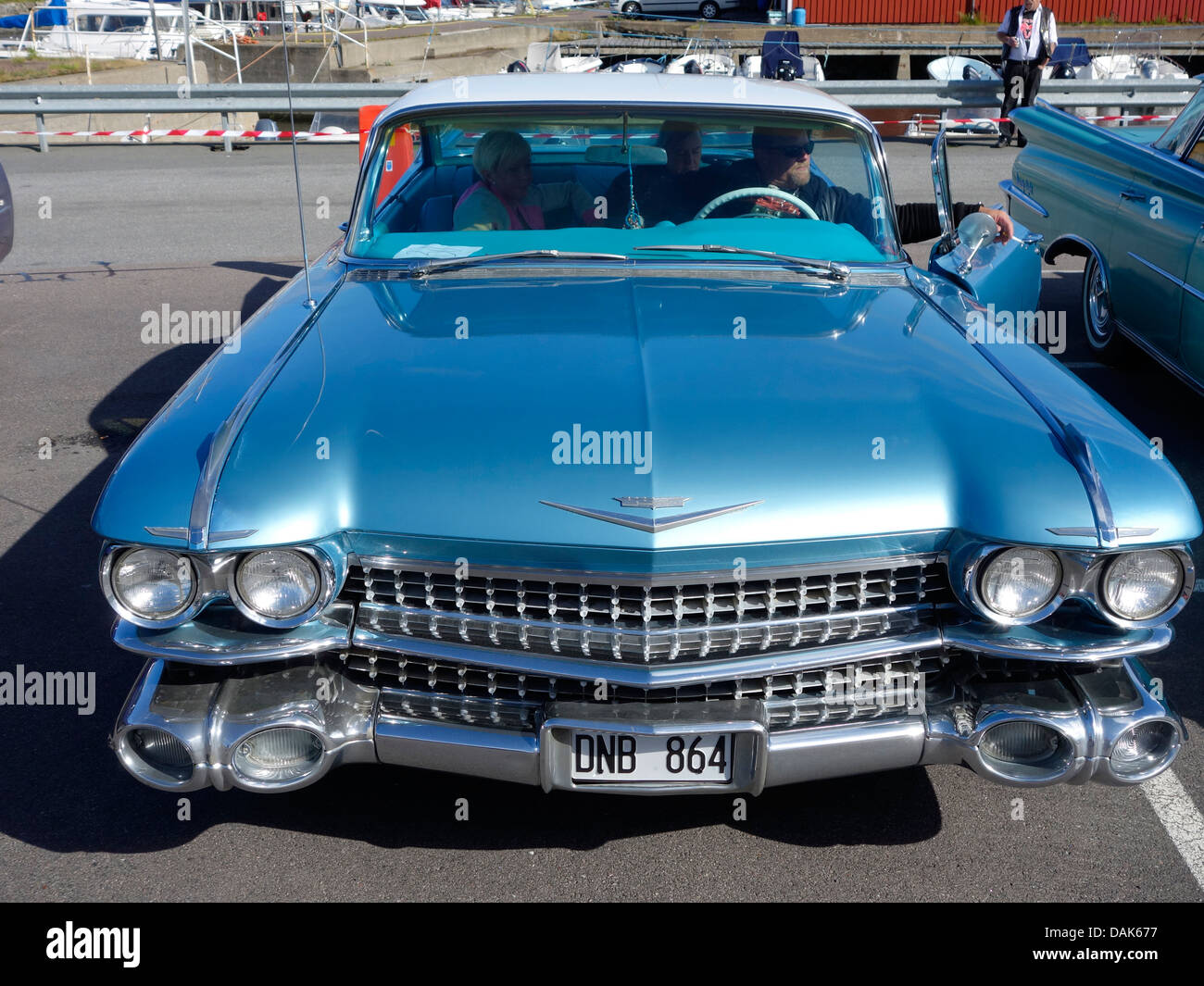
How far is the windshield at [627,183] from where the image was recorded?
3.81 m

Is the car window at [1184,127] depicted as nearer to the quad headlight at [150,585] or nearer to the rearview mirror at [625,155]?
the rearview mirror at [625,155]

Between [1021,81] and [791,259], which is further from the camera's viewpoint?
[1021,81]

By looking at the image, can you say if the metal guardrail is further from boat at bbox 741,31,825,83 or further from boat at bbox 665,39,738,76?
boat at bbox 665,39,738,76

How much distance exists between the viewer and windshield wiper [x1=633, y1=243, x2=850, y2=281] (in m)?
3.61

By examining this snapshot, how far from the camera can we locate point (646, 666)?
2.44 metres

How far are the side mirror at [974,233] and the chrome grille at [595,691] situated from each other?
1.95 meters

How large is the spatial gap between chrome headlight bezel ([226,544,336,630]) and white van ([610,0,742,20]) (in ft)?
112

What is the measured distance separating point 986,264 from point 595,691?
2459mm

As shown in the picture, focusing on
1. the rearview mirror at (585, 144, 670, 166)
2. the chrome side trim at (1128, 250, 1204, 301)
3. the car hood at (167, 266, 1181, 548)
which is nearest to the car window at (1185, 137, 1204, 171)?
the chrome side trim at (1128, 250, 1204, 301)

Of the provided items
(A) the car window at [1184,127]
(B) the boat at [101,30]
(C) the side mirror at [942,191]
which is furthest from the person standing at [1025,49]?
(B) the boat at [101,30]

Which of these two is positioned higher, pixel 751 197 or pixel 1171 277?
pixel 751 197

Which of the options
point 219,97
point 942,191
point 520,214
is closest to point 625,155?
point 520,214

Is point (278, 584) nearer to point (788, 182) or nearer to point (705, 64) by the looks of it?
point (788, 182)
